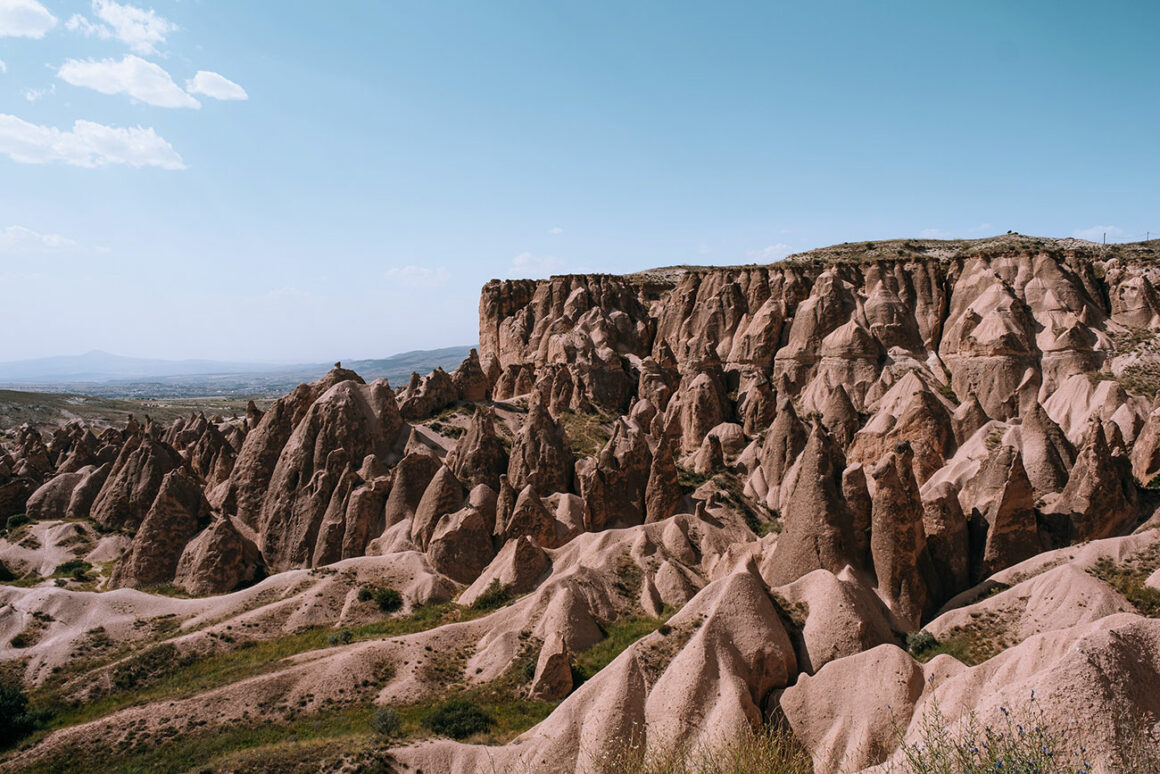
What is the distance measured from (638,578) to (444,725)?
1180cm

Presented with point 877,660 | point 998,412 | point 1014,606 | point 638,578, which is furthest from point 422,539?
point 998,412

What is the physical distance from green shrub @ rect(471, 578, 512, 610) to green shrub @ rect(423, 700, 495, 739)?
776cm

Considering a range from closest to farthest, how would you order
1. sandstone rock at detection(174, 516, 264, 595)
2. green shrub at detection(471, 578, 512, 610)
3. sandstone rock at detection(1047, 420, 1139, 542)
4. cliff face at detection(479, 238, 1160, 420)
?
sandstone rock at detection(1047, 420, 1139, 542)
green shrub at detection(471, 578, 512, 610)
sandstone rock at detection(174, 516, 264, 595)
cliff face at detection(479, 238, 1160, 420)

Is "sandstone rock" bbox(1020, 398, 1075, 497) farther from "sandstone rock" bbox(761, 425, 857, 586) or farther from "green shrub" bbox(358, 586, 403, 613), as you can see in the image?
"green shrub" bbox(358, 586, 403, 613)

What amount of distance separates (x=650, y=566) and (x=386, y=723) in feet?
45.5

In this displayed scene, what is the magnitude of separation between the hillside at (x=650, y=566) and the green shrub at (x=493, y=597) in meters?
0.15

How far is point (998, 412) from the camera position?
5075cm

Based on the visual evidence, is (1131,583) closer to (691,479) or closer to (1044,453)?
(1044,453)

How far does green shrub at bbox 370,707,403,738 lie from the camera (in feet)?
66.9

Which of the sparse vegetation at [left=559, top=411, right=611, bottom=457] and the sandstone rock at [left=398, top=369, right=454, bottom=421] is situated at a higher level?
the sandstone rock at [left=398, top=369, right=454, bottom=421]

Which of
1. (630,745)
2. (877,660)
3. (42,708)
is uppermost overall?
(877,660)

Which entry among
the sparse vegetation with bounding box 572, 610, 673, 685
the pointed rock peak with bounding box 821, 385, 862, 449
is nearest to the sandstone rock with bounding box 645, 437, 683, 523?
the sparse vegetation with bounding box 572, 610, 673, 685

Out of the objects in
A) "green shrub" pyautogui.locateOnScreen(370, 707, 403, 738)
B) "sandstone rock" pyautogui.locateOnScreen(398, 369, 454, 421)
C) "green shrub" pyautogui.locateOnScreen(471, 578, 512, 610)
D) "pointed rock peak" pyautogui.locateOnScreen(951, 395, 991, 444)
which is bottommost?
"green shrub" pyautogui.locateOnScreen(370, 707, 403, 738)

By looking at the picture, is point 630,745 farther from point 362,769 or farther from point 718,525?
point 718,525
